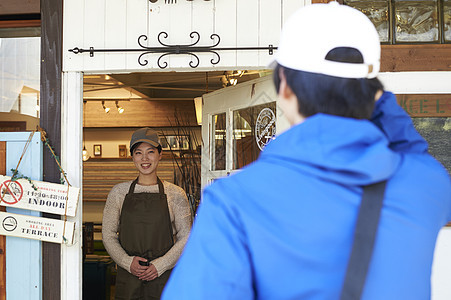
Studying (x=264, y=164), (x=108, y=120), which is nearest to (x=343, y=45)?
(x=264, y=164)

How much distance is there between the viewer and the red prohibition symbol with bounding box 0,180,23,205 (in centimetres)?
273

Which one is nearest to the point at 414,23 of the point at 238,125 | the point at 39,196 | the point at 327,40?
the point at 238,125

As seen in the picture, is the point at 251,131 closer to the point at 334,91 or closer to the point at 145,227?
the point at 145,227

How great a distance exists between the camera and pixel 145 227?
3541 millimetres

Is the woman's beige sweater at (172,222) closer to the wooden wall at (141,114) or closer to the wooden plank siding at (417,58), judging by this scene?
the wooden plank siding at (417,58)

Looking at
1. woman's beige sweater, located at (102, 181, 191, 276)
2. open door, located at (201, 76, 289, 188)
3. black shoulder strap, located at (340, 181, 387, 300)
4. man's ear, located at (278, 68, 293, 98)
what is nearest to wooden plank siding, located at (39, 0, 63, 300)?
woman's beige sweater, located at (102, 181, 191, 276)

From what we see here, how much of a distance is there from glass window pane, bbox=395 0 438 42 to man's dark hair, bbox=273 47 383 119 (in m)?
1.98

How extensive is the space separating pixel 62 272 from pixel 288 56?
226 centimetres

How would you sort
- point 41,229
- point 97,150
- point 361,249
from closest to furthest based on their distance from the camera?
point 361,249 < point 41,229 < point 97,150

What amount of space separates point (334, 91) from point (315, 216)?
0.25 meters

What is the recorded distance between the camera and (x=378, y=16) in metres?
2.77

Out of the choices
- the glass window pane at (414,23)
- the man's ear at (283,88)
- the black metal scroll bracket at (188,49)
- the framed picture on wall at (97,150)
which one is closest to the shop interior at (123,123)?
the framed picture on wall at (97,150)

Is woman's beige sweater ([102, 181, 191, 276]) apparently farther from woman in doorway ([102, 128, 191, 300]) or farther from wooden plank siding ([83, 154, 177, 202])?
wooden plank siding ([83, 154, 177, 202])

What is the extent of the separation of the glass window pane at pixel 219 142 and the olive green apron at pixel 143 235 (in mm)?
483
